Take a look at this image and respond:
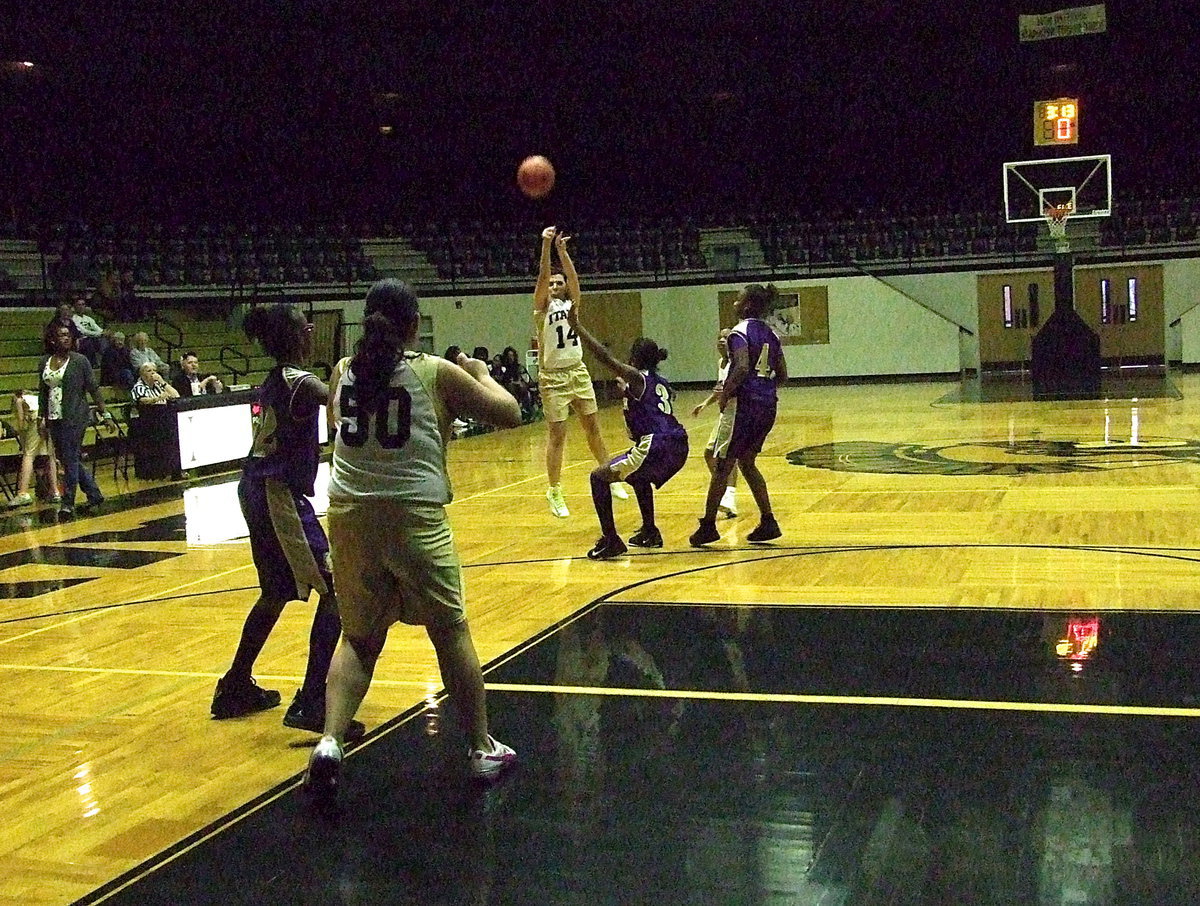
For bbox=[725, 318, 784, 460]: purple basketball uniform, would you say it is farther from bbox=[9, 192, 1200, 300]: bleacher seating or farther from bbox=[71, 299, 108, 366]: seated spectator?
bbox=[9, 192, 1200, 300]: bleacher seating

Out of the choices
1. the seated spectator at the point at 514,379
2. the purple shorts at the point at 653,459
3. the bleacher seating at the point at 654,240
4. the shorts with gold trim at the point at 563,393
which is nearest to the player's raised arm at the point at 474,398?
the purple shorts at the point at 653,459

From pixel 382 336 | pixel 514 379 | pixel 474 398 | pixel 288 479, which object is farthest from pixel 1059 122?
pixel 382 336

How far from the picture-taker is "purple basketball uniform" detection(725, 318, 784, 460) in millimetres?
7570

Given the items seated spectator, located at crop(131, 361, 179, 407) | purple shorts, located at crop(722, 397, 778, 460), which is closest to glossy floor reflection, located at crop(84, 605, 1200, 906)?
purple shorts, located at crop(722, 397, 778, 460)

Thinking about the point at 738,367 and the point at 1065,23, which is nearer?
the point at 738,367

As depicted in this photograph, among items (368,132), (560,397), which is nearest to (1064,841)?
(560,397)

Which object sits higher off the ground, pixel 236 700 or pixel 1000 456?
pixel 236 700

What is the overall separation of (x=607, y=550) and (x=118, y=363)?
10.1 m

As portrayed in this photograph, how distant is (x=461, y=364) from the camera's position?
4.02 meters

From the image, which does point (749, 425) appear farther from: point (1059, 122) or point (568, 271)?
point (1059, 122)

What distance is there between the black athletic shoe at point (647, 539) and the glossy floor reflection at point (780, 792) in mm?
2549

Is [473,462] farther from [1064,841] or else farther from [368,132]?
[368,132]

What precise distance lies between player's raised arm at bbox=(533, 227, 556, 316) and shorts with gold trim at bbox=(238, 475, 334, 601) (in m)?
3.13

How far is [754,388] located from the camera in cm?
763
